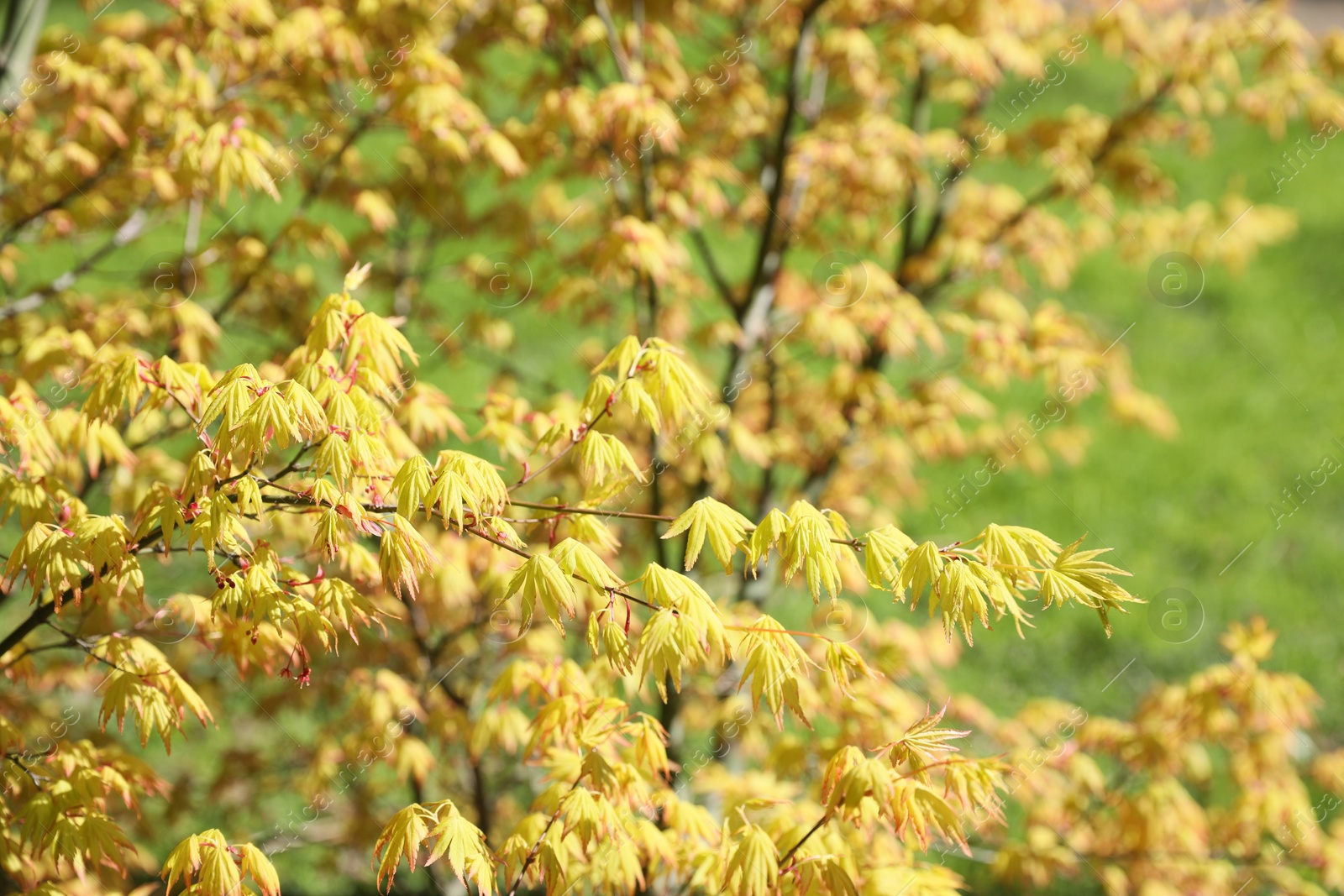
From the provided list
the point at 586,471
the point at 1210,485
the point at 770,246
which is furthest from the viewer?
the point at 1210,485

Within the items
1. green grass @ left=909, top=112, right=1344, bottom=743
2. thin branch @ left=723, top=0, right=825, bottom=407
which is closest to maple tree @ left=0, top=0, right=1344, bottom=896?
thin branch @ left=723, top=0, right=825, bottom=407

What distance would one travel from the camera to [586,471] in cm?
209

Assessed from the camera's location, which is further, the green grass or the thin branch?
the green grass

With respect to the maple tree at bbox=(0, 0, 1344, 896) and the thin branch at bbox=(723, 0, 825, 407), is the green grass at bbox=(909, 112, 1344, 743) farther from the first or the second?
the thin branch at bbox=(723, 0, 825, 407)

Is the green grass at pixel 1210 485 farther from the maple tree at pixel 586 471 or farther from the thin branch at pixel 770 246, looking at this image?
the thin branch at pixel 770 246

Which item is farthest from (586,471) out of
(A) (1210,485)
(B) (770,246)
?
(A) (1210,485)

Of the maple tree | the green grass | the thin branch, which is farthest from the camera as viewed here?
the green grass

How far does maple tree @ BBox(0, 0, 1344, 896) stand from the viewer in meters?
1.87

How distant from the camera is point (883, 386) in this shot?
3.64 metres

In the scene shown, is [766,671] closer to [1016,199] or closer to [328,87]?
[328,87]

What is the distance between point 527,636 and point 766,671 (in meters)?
1.39

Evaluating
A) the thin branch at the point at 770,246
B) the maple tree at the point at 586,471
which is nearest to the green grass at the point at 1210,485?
the maple tree at the point at 586,471

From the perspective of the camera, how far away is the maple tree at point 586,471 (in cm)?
187

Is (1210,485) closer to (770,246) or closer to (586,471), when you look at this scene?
(770,246)
